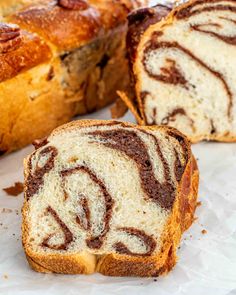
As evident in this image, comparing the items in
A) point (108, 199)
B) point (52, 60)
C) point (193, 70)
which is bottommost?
point (108, 199)

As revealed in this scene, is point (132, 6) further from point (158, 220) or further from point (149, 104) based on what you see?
point (158, 220)

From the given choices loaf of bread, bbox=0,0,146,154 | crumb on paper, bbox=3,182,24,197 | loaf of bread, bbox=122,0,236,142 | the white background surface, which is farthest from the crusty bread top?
the white background surface

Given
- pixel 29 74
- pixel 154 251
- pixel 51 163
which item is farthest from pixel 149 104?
pixel 154 251

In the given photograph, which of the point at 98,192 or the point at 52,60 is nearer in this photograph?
the point at 98,192

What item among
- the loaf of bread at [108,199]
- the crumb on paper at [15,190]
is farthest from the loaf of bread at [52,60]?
the loaf of bread at [108,199]

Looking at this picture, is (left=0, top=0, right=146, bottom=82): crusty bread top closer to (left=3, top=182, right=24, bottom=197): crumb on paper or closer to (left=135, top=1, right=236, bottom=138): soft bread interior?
(left=135, top=1, right=236, bottom=138): soft bread interior

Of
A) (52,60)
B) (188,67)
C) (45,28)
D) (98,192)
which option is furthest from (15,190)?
(188,67)

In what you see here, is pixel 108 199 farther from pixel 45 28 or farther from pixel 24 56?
pixel 45 28
